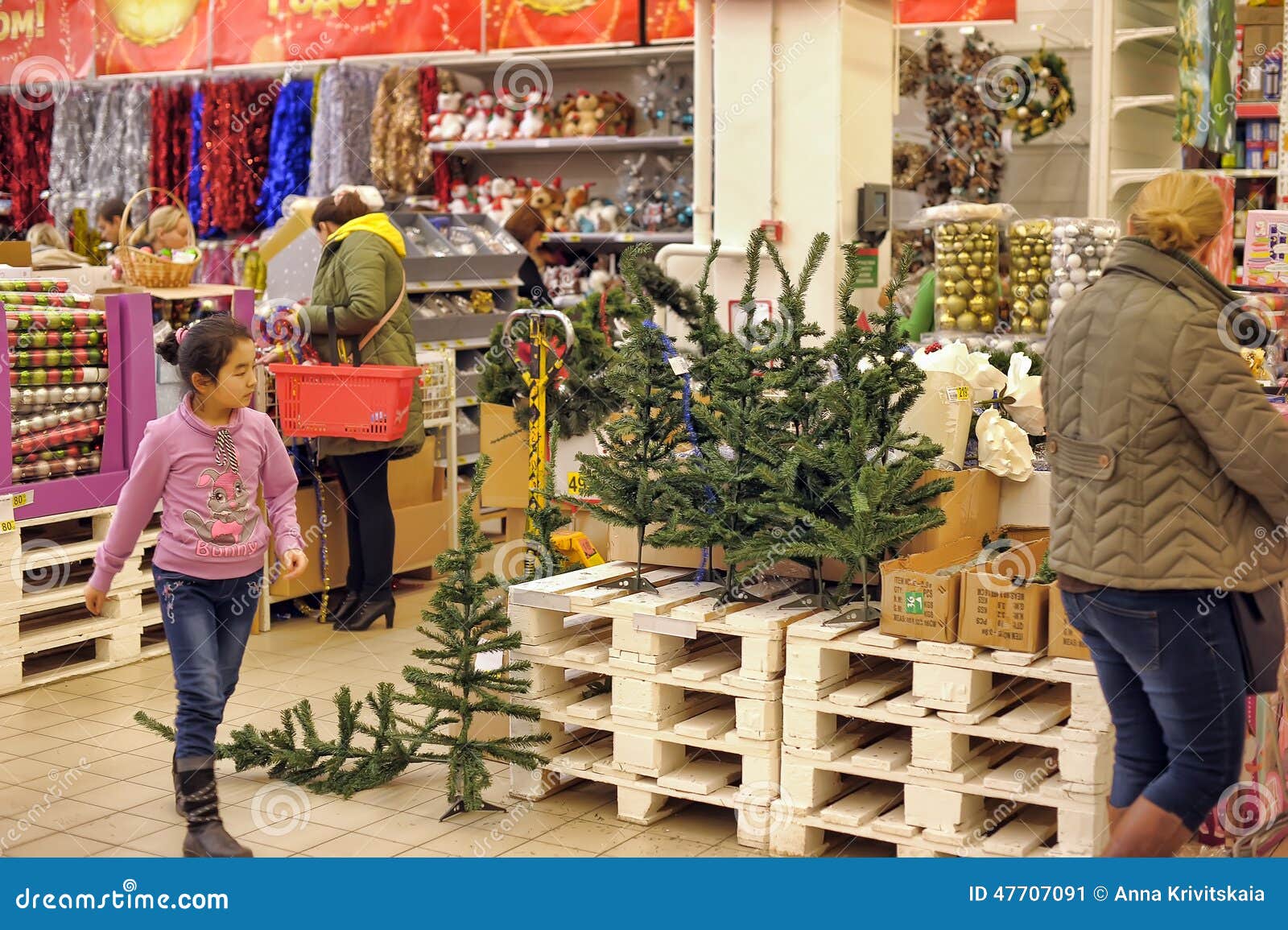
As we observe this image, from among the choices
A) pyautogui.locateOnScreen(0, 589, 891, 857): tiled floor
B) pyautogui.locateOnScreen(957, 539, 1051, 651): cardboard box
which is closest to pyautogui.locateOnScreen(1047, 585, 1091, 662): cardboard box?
pyautogui.locateOnScreen(957, 539, 1051, 651): cardboard box

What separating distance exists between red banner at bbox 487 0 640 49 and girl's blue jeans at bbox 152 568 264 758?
6354 mm

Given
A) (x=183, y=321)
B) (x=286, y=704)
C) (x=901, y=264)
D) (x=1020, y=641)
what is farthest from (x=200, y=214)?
(x=1020, y=641)

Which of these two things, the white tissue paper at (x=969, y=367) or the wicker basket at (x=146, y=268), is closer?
the white tissue paper at (x=969, y=367)

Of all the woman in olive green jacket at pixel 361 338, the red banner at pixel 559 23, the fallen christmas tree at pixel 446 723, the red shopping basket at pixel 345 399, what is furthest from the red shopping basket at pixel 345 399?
the red banner at pixel 559 23

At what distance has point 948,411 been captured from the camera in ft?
13.6

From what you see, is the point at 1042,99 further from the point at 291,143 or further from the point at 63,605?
the point at 63,605

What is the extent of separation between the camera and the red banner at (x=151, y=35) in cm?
1128

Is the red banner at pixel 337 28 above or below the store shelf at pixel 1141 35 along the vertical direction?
above

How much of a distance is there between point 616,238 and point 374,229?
3528 millimetres

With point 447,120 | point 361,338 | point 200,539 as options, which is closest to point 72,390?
point 361,338

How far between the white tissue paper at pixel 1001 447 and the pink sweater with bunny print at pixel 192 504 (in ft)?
6.10

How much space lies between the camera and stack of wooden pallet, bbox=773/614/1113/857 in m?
3.47

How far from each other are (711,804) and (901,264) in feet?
5.18

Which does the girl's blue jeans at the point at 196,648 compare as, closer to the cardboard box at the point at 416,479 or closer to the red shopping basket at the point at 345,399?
the red shopping basket at the point at 345,399
